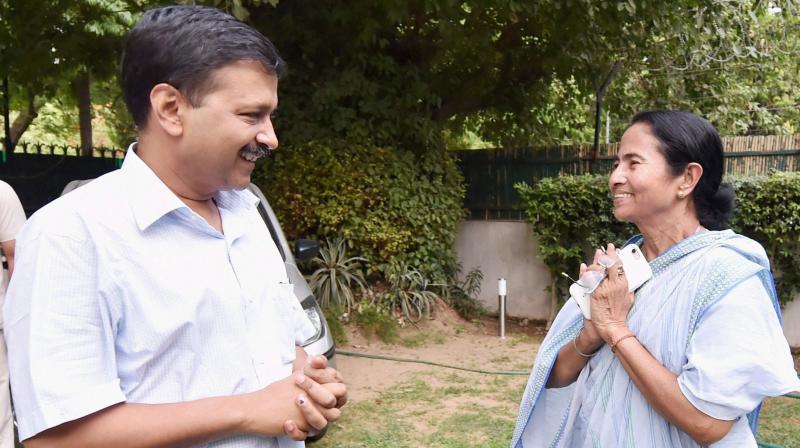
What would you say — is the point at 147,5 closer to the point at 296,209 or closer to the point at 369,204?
the point at 296,209

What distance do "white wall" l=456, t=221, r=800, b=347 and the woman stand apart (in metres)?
5.81

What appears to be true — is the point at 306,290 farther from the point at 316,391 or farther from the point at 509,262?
the point at 509,262

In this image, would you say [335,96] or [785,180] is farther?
[335,96]

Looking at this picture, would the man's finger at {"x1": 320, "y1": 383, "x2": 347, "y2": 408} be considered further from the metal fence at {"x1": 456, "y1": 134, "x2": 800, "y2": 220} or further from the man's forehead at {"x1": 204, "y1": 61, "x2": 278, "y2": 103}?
the metal fence at {"x1": 456, "y1": 134, "x2": 800, "y2": 220}

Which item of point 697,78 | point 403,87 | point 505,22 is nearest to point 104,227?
point 403,87

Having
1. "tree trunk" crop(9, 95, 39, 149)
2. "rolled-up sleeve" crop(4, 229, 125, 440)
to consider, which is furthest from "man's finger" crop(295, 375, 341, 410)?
"tree trunk" crop(9, 95, 39, 149)

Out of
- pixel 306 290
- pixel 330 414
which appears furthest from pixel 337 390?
pixel 306 290

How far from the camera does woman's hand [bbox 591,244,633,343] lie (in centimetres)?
194

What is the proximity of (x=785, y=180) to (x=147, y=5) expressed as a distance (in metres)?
6.08

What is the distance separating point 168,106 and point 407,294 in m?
6.27

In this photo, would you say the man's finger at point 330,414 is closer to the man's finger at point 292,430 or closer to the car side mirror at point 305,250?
the man's finger at point 292,430

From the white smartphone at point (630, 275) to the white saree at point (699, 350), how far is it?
3 cm

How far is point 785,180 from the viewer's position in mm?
6004

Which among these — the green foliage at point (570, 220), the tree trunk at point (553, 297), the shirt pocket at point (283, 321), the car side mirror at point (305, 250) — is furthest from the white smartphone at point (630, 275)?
the tree trunk at point (553, 297)
